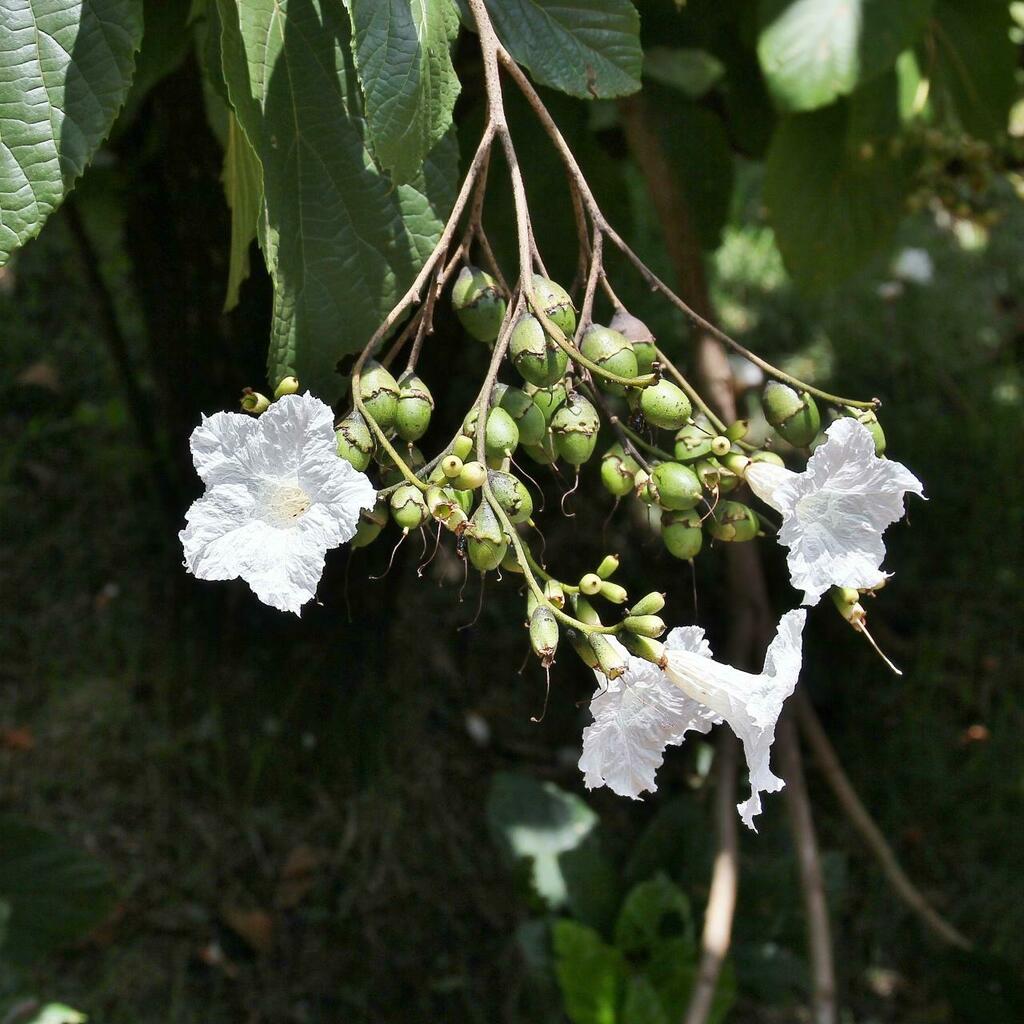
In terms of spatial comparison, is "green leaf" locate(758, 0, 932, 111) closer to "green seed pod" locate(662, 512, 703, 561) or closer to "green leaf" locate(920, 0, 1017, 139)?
"green leaf" locate(920, 0, 1017, 139)

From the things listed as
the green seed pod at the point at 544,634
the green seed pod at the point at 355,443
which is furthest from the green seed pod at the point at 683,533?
the green seed pod at the point at 355,443

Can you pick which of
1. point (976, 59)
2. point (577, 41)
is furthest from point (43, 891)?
point (976, 59)

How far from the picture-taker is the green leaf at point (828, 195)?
163 cm

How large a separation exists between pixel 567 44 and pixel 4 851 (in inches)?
59.5

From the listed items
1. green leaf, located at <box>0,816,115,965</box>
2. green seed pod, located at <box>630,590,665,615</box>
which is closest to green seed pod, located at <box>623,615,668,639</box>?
green seed pod, located at <box>630,590,665,615</box>

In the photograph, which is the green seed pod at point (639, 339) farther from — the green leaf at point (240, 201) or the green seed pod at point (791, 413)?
the green leaf at point (240, 201)

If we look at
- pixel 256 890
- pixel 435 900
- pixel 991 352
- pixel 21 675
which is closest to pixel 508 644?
pixel 435 900

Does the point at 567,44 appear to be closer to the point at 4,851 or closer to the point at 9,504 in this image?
the point at 4,851

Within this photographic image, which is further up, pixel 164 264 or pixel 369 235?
pixel 369 235

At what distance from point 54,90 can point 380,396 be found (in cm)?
33

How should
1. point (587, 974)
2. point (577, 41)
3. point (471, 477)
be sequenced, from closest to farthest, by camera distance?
point (471, 477) → point (577, 41) → point (587, 974)

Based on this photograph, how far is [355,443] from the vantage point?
32.2 inches

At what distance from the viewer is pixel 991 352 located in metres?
2.95

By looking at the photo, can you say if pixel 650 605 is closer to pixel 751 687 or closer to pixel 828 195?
pixel 751 687
